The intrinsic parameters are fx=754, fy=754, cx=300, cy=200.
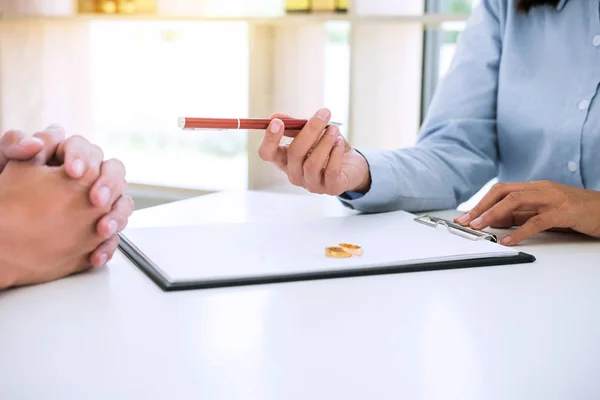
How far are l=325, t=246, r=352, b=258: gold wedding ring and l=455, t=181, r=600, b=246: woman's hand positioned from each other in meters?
0.25

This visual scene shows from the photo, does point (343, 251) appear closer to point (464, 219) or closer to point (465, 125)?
point (464, 219)

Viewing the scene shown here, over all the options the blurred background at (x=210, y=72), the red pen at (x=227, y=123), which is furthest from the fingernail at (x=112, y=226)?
the blurred background at (x=210, y=72)

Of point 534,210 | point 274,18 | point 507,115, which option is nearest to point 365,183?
point 534,210

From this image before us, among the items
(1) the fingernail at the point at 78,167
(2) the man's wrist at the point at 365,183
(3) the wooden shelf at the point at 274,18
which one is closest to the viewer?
(1) the fingernail at the point at 78,167

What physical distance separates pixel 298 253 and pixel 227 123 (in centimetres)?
20

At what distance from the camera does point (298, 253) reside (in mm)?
861

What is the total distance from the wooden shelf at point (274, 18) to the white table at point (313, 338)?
1263 mm

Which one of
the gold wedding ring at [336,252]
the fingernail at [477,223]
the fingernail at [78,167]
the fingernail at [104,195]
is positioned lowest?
the fingernail at [477,223]

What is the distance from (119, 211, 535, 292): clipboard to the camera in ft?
2.55

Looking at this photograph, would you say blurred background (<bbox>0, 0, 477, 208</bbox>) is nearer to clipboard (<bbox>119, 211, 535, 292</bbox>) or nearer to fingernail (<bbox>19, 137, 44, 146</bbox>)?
clipboard (<bbox>119, 211, 535, 292</bbox>)

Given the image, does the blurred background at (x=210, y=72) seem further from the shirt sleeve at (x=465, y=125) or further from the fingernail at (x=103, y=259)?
the fingernail at (x=103, y=259)

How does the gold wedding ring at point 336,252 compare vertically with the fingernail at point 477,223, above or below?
above

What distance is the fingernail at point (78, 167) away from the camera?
762 mm

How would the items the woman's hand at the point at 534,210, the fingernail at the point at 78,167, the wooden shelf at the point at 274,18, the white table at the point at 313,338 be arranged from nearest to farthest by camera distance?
the white table at the point at 313,338, the fingernail at the point at 78,167, the woman's hand at the point at 534,210, the wooden shelf at the point at 274,18
